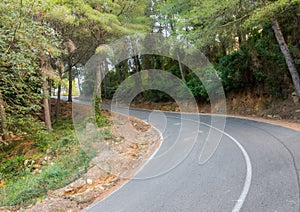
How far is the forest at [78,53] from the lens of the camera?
4.81 meters

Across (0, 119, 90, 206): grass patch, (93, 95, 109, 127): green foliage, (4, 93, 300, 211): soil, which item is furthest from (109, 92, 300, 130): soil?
(0, 119, 90, 206): grass patch

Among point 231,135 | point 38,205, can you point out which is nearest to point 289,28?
point 231,135

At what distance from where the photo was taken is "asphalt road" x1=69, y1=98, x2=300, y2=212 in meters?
3.32

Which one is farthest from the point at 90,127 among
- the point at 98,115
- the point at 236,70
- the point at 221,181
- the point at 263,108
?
the point at 236,70

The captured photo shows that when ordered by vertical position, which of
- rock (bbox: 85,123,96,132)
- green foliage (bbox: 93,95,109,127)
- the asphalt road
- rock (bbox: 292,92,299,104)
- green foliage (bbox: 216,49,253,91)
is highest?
green foliage (bbox: 216,49,253,91)

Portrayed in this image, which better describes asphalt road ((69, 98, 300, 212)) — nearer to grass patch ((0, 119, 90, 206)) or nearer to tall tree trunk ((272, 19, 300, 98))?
grass patch ((0, 119, 90, 206))

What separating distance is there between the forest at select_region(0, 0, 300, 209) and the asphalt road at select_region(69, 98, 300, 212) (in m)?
2.45

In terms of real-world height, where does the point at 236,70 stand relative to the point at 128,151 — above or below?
above

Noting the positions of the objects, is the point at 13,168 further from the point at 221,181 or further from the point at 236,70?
the point at 236,70

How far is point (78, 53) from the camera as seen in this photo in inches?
598

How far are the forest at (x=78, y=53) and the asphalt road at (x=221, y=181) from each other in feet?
8.04

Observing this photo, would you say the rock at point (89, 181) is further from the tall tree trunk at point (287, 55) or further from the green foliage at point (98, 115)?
the tall tree trunk at point (287, 55)

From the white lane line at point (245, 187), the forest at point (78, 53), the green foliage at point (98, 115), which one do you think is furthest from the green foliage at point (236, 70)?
the white lane line at point (245, 187)

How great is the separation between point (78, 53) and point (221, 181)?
47.5 ft
